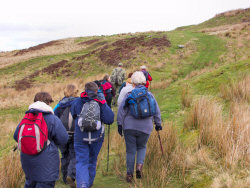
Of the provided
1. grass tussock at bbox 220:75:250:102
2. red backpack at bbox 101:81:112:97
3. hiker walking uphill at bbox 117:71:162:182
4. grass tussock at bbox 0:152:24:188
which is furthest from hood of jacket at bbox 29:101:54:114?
grass tussock at bbox 220:75:250:102

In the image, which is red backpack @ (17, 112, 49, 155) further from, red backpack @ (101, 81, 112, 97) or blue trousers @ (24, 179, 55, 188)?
red backpack @ (101, 81, 112, 97)

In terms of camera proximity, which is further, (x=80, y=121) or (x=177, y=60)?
(x=177, y=60)

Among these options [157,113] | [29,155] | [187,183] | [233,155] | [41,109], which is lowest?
[187,183]

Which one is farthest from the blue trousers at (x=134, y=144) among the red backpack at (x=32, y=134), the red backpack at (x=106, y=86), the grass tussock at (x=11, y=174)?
the red backpack at (x=106, y=86)

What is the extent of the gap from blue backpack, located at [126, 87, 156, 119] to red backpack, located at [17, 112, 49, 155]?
57.3 inches

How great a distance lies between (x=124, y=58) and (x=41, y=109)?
22.6 m

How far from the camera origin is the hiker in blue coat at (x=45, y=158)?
273 cm

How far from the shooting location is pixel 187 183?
321cm

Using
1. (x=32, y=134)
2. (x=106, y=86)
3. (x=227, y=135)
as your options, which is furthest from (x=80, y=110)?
(x=106, y=86)

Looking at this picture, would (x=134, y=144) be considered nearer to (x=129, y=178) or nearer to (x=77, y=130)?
(x=129, y=178)

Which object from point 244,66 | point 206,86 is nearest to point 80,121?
point 206,86

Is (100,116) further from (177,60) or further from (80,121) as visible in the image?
(177,60)

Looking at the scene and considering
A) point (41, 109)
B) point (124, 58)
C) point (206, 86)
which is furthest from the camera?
point (124, 58)

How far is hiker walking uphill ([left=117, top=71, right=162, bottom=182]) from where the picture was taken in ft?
11.3
